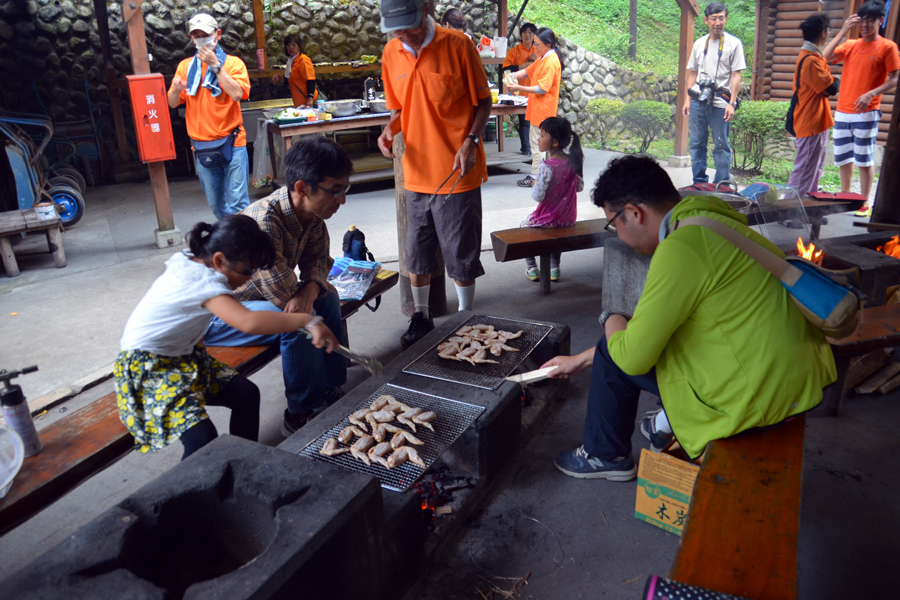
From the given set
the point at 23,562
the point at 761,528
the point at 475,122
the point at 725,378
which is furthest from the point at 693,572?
the point at 475,122

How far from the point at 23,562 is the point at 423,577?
177 centimetres

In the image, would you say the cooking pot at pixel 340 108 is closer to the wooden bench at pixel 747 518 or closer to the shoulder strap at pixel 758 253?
the shoulder strap at pixel 758 253

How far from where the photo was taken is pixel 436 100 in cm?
427

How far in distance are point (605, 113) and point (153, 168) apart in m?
10.9

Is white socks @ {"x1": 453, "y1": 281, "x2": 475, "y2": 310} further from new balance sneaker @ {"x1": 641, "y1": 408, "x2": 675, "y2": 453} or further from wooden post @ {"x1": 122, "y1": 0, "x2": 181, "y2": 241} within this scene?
wooden post @ {"x1": 122, "y1": 0, "x2": 181, "y2": 241}

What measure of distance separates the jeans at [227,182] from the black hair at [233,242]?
4428 millimetres

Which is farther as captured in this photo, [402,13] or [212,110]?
[212,110]

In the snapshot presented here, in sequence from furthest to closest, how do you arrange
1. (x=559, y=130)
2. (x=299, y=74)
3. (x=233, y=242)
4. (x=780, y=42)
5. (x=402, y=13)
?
(x=780, y=42) → (x=299, y=74) → (x=559, y=130) → (x=402, y=13) → (x=233, y=242)

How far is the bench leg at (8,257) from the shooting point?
6.30m

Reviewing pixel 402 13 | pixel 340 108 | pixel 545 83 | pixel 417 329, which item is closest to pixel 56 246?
pixel 340 108

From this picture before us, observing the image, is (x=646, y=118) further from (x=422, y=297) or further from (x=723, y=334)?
(x=723, y=334)

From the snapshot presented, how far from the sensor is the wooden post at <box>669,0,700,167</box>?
10.0 metres

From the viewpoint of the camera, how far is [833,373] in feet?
7.61

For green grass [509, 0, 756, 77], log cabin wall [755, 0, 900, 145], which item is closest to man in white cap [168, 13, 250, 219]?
log cabin wall [755, 0, 900, 145]
